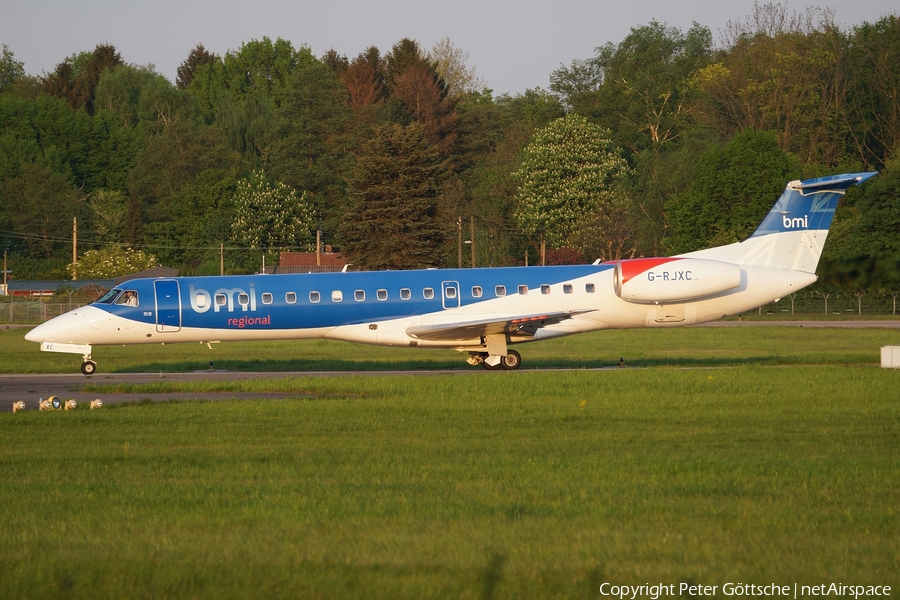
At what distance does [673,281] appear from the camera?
1070 inches

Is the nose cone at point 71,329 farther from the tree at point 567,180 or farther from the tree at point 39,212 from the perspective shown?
the tree at point 39,212

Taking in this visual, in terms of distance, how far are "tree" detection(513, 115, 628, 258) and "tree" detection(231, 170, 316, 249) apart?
2069cm

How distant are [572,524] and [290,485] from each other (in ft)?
11.0

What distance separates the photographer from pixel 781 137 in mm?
74250

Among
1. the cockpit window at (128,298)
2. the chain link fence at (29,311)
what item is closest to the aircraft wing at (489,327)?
the cockpit window at (128,298)

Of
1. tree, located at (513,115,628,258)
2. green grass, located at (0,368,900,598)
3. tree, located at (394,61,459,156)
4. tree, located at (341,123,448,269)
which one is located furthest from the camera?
tree, located at (394,61,459,156)

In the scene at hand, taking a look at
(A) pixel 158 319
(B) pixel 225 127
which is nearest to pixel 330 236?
(B) pixel 225 127

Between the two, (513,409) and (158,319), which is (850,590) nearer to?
(513,409)

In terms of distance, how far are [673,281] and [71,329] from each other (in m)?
15.1

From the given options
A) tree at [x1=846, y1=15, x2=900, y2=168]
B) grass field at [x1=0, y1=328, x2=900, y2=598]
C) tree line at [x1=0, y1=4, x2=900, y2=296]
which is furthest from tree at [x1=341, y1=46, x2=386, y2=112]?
grass field at [x1=0, y1=328, x2=900, y2=598]

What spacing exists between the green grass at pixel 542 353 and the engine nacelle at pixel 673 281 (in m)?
3.25

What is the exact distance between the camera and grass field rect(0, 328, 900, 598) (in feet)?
26.1

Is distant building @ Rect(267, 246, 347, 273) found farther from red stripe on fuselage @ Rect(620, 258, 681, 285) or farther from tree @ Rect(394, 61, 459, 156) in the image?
red stripe on fuselage @ Rect(620, 258, 681, 285)

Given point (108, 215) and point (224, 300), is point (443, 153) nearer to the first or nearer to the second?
point (108, 215)
